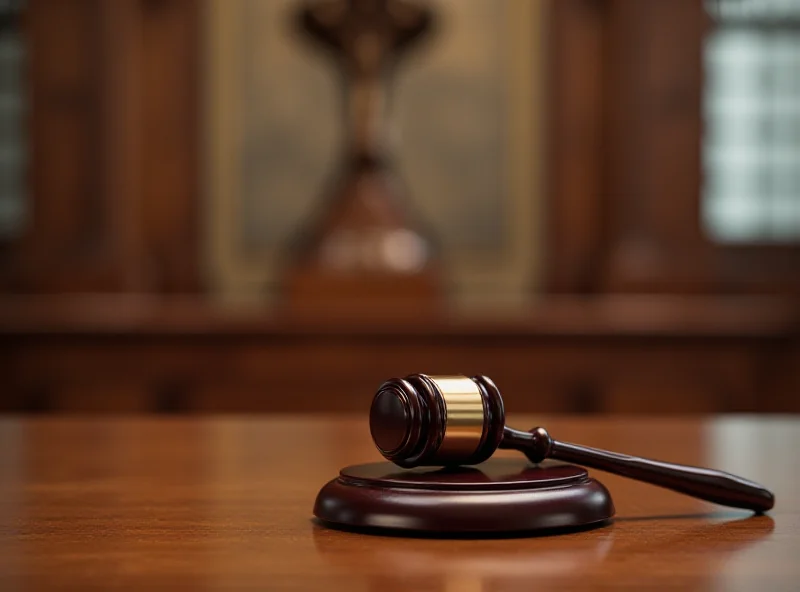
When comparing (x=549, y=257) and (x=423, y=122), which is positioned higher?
(x=423, y=122)

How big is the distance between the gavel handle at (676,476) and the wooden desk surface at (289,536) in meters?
0.01

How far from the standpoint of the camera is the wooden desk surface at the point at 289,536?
0.52 m

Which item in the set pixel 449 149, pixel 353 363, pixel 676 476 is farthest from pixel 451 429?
pixel 449 149

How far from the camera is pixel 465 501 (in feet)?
1.99

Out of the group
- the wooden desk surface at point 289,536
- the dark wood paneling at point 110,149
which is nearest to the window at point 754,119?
the dark wood paneling at point 110,149

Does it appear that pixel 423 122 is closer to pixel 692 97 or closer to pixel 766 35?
pixel 692 97

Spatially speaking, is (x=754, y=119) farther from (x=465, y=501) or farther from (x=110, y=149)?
(x=465, y=501)

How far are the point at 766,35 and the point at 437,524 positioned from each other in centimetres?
436

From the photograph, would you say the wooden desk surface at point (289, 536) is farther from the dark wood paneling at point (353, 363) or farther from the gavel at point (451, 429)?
the dark wood paneling at point (353, 363)

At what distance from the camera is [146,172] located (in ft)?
14.9

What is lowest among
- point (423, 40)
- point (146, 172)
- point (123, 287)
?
point (123, 287)

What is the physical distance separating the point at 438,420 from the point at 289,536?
0.31ft

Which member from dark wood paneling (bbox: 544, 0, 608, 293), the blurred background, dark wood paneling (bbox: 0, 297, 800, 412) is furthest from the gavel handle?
dark wood paneling (bbox: 544, 0, 608, 293)

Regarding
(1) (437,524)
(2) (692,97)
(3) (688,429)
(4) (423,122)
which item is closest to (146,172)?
(4) (423,122)
